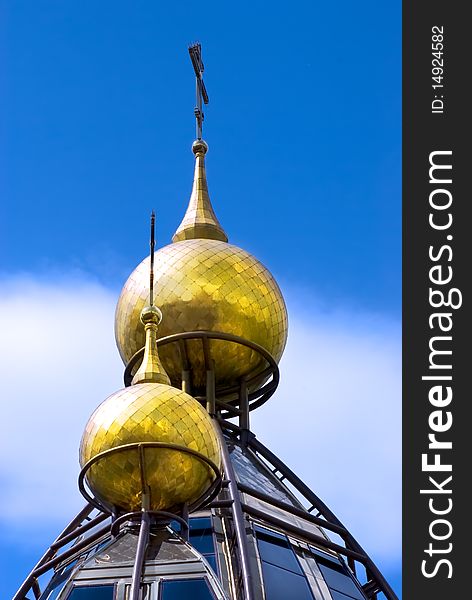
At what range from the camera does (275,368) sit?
23.9 metres

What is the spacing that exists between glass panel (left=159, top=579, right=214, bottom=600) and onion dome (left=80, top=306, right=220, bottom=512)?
1488 mm

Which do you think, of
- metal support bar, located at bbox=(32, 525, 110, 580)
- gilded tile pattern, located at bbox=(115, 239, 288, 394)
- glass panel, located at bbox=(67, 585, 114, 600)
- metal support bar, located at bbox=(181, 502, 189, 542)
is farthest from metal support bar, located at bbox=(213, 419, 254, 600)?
glass panel, located at bbox=(67, 585, 114, 600)

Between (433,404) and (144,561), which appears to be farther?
(144,561)

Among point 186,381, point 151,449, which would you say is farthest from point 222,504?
point 151,449

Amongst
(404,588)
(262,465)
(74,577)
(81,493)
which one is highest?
(262,465)

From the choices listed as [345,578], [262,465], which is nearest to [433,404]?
[345,578]

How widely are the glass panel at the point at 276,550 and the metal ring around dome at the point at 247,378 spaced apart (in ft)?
8.93

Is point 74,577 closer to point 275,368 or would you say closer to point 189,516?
point 189,516

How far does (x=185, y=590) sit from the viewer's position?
17062mm

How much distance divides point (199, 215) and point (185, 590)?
895cm

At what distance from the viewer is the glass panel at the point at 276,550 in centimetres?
2084

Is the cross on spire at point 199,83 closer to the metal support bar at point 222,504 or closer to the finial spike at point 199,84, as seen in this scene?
the finial spike at point 199,84

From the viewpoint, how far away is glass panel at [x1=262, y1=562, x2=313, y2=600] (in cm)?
2014

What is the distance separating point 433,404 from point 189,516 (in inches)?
275
